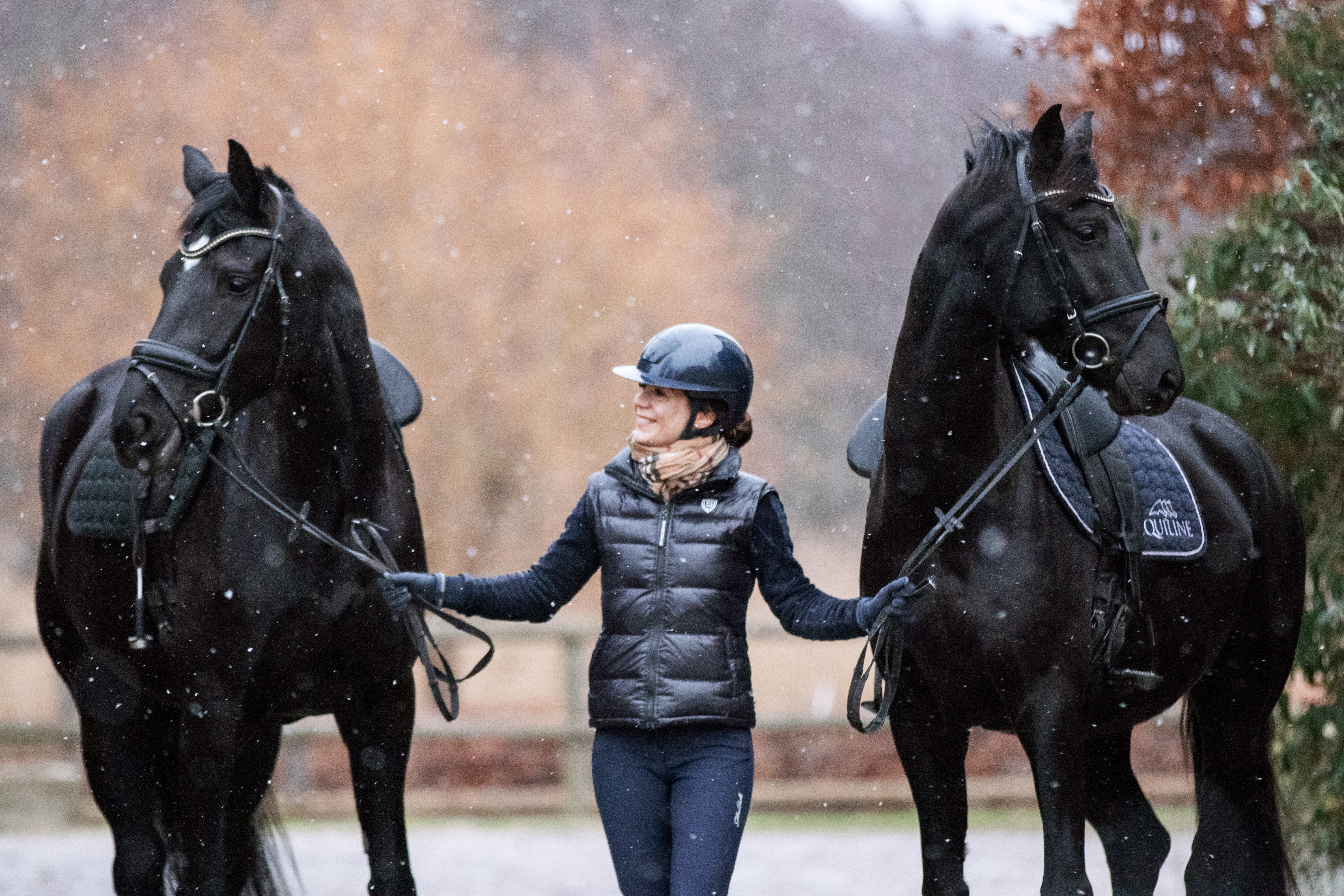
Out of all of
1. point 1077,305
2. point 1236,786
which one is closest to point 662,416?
point 1077,305

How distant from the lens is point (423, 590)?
10.4ft

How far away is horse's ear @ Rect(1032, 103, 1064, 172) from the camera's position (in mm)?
3119

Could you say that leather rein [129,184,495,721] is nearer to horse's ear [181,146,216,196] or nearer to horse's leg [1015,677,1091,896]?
horse's ear [181,146,216,196]

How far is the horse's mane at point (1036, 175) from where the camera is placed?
3141 millimetres

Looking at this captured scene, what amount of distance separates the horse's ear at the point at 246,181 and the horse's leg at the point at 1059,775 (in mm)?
2095

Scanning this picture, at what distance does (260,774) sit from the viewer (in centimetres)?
430

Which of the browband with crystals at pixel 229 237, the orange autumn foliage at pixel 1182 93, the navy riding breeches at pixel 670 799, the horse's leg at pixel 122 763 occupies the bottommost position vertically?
the horse's leg at pixel 122 763

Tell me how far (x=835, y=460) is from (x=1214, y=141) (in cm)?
1040

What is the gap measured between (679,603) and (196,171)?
166 centimetres

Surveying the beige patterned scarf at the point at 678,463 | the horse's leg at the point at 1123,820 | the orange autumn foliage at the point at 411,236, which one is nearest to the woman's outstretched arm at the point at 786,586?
the beige patterned scarf at the point at 678,463

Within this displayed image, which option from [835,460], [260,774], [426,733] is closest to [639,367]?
[260,774]

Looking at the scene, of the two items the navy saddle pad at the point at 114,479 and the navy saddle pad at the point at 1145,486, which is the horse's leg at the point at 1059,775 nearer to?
the navy saddle pad at the point at 1145,486

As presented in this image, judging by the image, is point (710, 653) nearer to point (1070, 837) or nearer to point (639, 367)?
point (639, 367)

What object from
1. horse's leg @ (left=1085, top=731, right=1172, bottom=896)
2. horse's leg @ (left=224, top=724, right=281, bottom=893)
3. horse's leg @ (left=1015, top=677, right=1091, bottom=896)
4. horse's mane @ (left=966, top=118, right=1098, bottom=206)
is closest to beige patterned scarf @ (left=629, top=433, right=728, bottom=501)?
horse's mane @ (left=966, top=118, right=1098, bottom=206)
